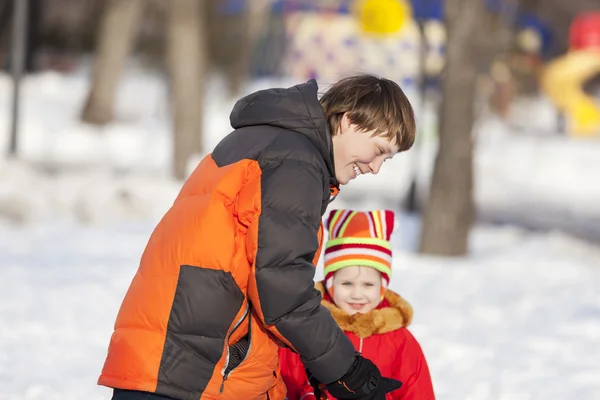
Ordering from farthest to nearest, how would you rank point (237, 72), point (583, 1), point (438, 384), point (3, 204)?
point (583, 1) < point (237, 72) < point (3, 204) < point (438, 384)

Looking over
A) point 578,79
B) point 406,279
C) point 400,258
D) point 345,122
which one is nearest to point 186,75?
point 400,258

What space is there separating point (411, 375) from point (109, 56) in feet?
64.8

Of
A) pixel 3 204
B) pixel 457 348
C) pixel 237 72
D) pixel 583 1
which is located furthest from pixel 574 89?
pixel 457 348

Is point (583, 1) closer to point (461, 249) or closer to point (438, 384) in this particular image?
point (461, 249)

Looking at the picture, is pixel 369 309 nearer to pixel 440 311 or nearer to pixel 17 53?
pixel 440 311

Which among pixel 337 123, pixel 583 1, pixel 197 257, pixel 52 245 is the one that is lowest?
pixel 52 245

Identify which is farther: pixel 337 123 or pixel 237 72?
pixel 237 72

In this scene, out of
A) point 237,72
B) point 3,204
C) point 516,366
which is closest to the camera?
point 516,366

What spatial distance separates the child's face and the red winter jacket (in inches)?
1.4

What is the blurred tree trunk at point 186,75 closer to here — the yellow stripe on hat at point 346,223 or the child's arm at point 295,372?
the yellow stripe on hat at point 346,223

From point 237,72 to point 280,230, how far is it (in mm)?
25909

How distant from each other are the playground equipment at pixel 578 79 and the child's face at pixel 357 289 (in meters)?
25.7

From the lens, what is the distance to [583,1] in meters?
46.2

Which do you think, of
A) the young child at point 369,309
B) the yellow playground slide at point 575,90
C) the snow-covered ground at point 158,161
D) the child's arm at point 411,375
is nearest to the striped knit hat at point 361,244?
the young child at point 369,309
